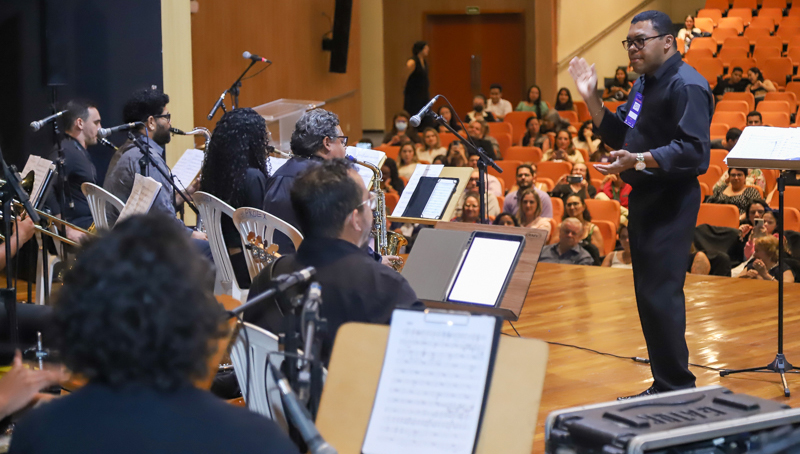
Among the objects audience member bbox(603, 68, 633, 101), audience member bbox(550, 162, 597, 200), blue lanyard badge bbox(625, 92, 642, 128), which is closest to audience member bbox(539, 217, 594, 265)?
audience member bbox(550, 162, 597, 200)

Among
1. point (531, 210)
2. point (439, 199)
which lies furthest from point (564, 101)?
point (439, 199)

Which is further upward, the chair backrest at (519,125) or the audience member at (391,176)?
the chair backrest at (519,125)

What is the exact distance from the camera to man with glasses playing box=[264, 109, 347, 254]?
146 inches

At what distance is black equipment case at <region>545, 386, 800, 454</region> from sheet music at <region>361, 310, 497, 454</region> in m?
0.36

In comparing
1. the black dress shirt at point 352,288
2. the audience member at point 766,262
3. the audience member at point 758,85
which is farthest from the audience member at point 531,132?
the black dress shirt at point 352,288

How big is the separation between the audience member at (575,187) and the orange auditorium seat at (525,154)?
1446mm

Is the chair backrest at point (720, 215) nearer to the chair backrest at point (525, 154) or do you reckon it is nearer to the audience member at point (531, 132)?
the chair backrest at point (525, 154)

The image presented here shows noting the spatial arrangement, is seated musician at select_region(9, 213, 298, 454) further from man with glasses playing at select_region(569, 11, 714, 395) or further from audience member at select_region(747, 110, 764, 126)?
audience member at select_region(747, 110, 764, 126)

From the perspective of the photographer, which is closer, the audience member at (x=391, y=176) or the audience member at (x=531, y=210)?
the audience member at (x=531, y=210)

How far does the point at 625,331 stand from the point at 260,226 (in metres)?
1.97

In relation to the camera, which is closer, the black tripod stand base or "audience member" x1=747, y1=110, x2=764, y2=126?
the black tripod stand base

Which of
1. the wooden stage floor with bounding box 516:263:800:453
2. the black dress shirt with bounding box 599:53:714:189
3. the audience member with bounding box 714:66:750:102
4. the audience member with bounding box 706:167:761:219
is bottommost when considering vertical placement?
the wooden stage floor with bounding box 516:263:800:453

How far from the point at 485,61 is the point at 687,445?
12.9m

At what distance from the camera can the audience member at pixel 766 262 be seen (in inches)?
218
